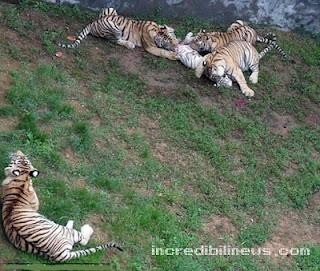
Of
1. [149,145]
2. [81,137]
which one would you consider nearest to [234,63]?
[149,145]

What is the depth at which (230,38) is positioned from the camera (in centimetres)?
925

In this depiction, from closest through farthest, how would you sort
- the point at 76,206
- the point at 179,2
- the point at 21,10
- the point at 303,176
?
the point at 76,206 → the point at 303,176 → the point at 21,10 → the point at 179,2

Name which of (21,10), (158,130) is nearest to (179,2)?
(21,10)

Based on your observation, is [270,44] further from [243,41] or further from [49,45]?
[49,45]

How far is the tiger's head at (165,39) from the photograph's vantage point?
8.85m

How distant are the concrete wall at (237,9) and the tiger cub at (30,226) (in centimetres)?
421

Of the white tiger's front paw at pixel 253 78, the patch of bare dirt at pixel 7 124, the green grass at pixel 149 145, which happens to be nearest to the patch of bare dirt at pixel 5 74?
the green grass at pixel 149 145

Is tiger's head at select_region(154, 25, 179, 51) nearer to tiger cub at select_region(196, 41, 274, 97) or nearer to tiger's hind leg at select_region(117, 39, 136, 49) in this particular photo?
tiger's hind leg at select_region(117, 39, 136, 49)

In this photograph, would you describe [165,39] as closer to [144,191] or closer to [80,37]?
[80,37]

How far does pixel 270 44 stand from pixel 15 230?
5412 millimetres

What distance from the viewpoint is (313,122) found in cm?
823

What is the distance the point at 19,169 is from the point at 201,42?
4.13m

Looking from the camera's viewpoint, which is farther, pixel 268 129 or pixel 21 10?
pixel 21 10

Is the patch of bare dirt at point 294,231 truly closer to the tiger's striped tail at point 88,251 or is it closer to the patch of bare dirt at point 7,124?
the tiger's striped tail at point 88,251
